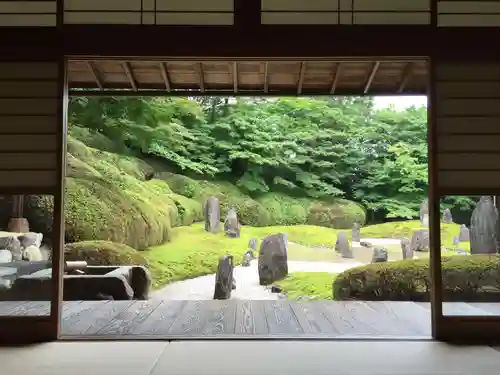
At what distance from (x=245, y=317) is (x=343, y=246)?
6.07 meters

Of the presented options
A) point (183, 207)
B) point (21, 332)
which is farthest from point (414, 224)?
point (21, 332)

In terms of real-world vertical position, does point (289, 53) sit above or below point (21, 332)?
above

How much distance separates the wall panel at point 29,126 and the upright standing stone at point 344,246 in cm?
749

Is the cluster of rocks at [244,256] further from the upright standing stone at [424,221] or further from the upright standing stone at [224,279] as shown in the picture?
the upright standing stone at [424,221]

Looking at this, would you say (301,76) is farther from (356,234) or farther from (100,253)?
(356,234)

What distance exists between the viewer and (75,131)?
973 cm

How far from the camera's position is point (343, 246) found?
9547 mm

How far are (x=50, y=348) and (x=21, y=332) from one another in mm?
321

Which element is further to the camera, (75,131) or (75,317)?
(75,131)

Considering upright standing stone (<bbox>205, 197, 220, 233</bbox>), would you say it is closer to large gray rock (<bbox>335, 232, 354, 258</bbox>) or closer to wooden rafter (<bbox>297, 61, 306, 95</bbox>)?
large gray rock (<bbox>335, 232, 354, 258</bbox>)

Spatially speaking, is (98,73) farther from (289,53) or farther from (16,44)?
(289,53)

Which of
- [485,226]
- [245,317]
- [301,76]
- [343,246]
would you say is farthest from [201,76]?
[343,246]

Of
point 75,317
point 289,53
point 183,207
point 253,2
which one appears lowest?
point 75,317

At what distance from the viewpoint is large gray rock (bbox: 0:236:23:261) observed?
5.99 metres
